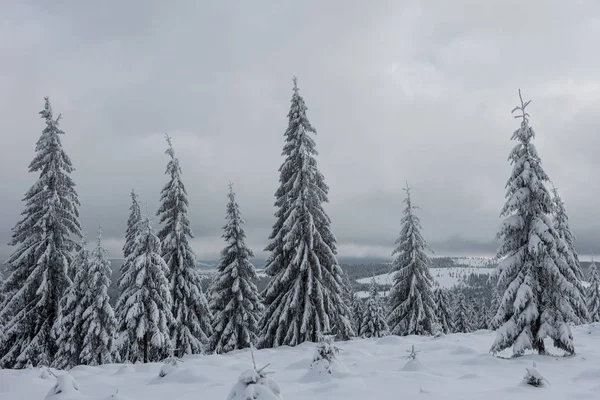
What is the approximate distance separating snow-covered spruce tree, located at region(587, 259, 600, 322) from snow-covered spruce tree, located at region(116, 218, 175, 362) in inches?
1769

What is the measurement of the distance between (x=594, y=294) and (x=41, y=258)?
177 feet

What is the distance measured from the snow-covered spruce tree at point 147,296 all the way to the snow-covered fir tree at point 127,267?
245 millimetres

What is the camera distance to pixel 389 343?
16.0 metres

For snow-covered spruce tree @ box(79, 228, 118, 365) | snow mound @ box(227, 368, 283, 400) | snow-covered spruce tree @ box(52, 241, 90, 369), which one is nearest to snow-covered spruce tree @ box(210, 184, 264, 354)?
snow-covered spruce tree @ box(79, 228, 118, 365)

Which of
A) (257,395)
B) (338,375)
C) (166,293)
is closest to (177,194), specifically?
(166,293)

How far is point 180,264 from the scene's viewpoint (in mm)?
25562

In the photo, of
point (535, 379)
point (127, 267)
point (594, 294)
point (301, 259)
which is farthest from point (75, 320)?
point (594, 294)

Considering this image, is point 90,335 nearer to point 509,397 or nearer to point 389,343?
point 389,343

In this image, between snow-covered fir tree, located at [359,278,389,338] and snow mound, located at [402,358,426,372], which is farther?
snow-covered fir tree, located at [359,278,389,338]

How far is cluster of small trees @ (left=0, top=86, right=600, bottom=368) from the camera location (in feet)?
42.8

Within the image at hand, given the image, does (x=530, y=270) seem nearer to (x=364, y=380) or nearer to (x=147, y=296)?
(x=364, y=380)

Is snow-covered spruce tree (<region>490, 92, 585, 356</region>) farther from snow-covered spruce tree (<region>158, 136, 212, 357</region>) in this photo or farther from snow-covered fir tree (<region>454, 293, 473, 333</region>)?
snow-covered fir tree (<region>454, 293, 473, 333</region>)

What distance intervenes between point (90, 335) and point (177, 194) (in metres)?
10.8

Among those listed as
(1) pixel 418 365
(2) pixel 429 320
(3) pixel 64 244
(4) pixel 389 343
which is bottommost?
(2) pixel 429 320
